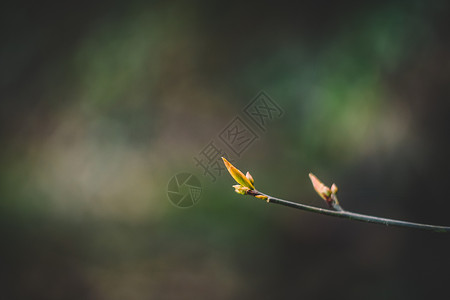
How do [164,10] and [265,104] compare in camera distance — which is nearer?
[265,104]

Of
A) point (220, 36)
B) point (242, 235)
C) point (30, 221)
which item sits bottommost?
point (242, 235)

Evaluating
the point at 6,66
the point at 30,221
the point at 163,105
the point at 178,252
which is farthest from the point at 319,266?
the point at 6,66

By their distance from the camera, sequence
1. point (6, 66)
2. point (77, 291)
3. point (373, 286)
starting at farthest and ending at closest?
point (6, 66) → point (77, 291) → point (373, 286)

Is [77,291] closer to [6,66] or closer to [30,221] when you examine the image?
[30,221]

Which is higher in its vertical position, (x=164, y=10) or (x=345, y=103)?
(x=164, y=10)

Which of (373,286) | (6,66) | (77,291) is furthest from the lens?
(6,66)

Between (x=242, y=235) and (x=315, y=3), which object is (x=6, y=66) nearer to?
(x=242, y=235)
